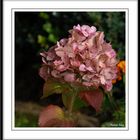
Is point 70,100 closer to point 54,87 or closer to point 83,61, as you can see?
point 54,87

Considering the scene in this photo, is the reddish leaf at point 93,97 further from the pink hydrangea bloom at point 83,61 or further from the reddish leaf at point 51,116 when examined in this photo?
the reddish leaf at point 51,116

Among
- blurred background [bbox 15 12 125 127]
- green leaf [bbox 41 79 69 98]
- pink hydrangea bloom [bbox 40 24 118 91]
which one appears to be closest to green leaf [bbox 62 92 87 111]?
green leaf [bbox 41 79 69 98]

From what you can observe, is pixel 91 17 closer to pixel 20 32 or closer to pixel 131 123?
pixel 20 32

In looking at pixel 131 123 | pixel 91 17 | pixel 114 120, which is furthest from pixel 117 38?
pixel 131 123

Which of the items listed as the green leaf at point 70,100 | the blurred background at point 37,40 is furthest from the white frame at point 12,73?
the blurred background at point 37,40

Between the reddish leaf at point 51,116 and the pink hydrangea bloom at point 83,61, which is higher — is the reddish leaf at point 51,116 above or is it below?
below

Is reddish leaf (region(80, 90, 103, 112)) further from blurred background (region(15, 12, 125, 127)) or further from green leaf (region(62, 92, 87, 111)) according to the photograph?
blurred background (region(15, 12, 125, 127))

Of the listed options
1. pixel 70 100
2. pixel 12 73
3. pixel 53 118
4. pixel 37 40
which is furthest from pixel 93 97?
pixel 37 40
